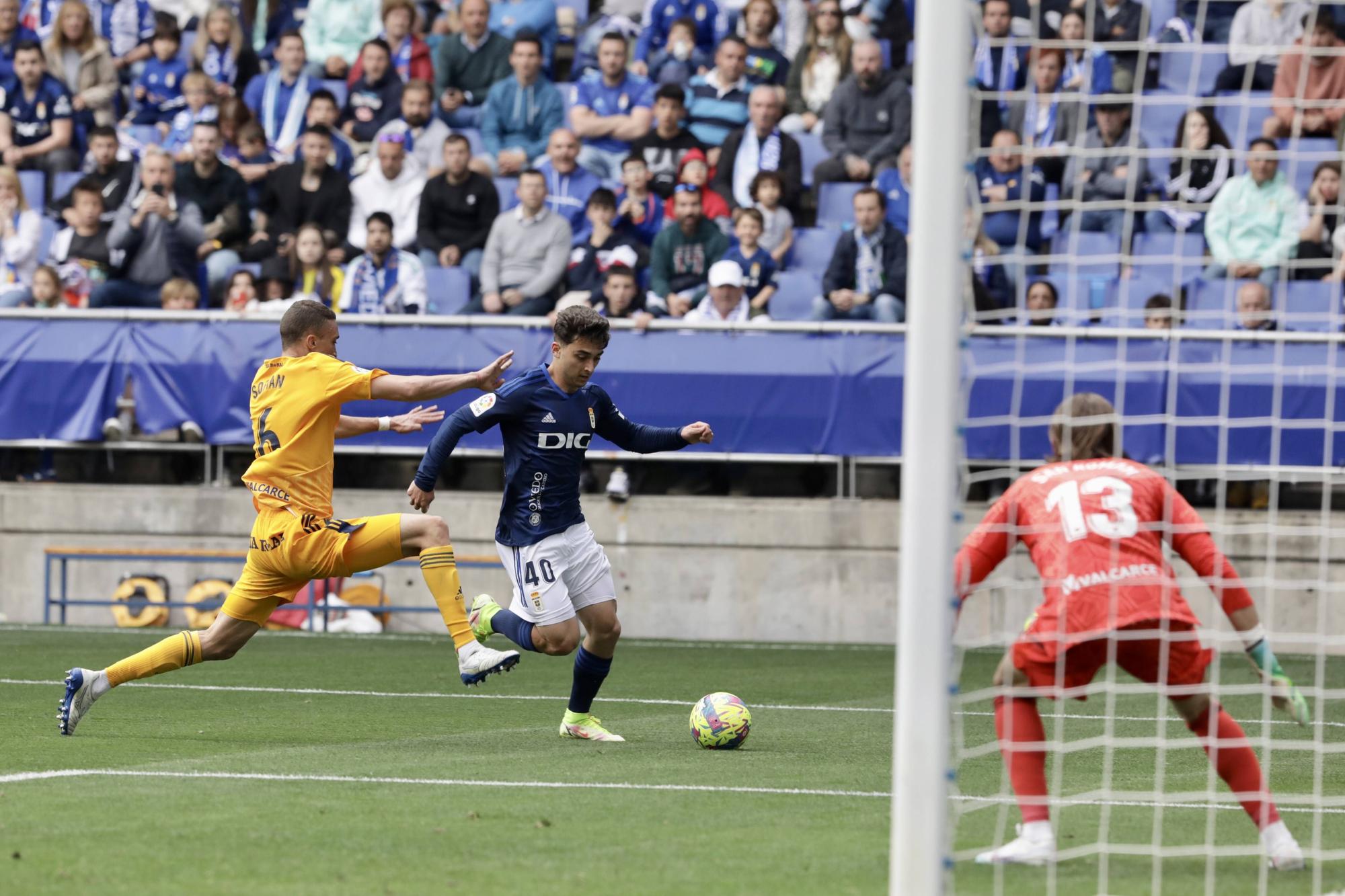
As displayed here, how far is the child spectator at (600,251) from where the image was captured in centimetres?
1662

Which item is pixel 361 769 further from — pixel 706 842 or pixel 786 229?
pixel 786 229

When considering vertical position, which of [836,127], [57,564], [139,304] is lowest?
[57,564]

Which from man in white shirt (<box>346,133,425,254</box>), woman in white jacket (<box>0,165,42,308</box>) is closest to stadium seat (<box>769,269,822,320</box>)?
man in white shirt (<box>346,133,425,254</box>)

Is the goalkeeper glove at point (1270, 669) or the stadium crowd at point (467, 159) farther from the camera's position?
the stadium crowd at point (467, 159)

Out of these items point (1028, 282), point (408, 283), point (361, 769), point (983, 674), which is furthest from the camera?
point (408, 283)

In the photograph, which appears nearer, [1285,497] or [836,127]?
[1285,497]

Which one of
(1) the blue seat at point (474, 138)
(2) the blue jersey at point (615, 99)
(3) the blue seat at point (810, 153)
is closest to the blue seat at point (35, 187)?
(1) the blue seat at point (474, 138)

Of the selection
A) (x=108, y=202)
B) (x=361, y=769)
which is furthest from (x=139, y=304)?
(x=361, y=769)

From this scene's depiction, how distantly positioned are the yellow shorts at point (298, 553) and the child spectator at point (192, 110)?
11285mm

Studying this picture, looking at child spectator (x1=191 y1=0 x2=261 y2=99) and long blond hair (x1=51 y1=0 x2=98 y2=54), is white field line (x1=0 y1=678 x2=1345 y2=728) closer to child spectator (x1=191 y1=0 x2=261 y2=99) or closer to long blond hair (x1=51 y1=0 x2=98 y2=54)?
child spectator (x1=191 y1=0 x2=261 y2=99)

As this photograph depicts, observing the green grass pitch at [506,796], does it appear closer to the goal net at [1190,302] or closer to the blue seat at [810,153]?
the goal net at [1190,302]

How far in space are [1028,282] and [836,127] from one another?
→ 349 centimetres

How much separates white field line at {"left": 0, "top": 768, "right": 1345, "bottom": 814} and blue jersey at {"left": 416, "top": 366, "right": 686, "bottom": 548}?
75.2 inches

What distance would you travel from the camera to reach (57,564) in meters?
17.0
